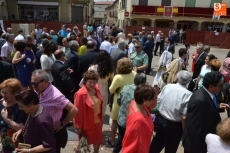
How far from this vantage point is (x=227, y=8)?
32.2 m

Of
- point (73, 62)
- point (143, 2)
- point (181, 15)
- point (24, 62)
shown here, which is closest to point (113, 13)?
point (143, 2)

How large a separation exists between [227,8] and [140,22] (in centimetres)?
1327

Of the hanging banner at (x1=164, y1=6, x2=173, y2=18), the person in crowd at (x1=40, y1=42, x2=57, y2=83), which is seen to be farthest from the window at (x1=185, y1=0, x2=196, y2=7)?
the person in crowd at (x1=40, y1=42, x2=57, y2=83)

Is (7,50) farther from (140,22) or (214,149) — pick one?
(140,22)

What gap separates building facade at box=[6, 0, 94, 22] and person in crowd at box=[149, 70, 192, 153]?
2927 centimetres

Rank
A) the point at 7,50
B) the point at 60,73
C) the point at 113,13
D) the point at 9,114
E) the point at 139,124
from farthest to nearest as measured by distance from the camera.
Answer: the point at 113,13 → the point at 7,50 → the point at 60,73 → the point at 9,114 → the point at 139,124

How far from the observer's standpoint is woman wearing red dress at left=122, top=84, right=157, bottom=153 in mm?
2490

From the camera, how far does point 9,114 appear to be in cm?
258

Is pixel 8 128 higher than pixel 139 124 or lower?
lower

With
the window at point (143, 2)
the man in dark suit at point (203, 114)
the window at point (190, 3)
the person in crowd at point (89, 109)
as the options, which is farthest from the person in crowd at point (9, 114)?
the window at point (190, 3)

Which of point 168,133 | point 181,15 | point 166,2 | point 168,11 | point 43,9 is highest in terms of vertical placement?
point 166,2

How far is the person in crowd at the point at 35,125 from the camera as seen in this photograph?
222 cm

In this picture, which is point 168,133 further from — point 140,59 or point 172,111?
point 140,59

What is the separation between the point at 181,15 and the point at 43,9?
2059 cm
